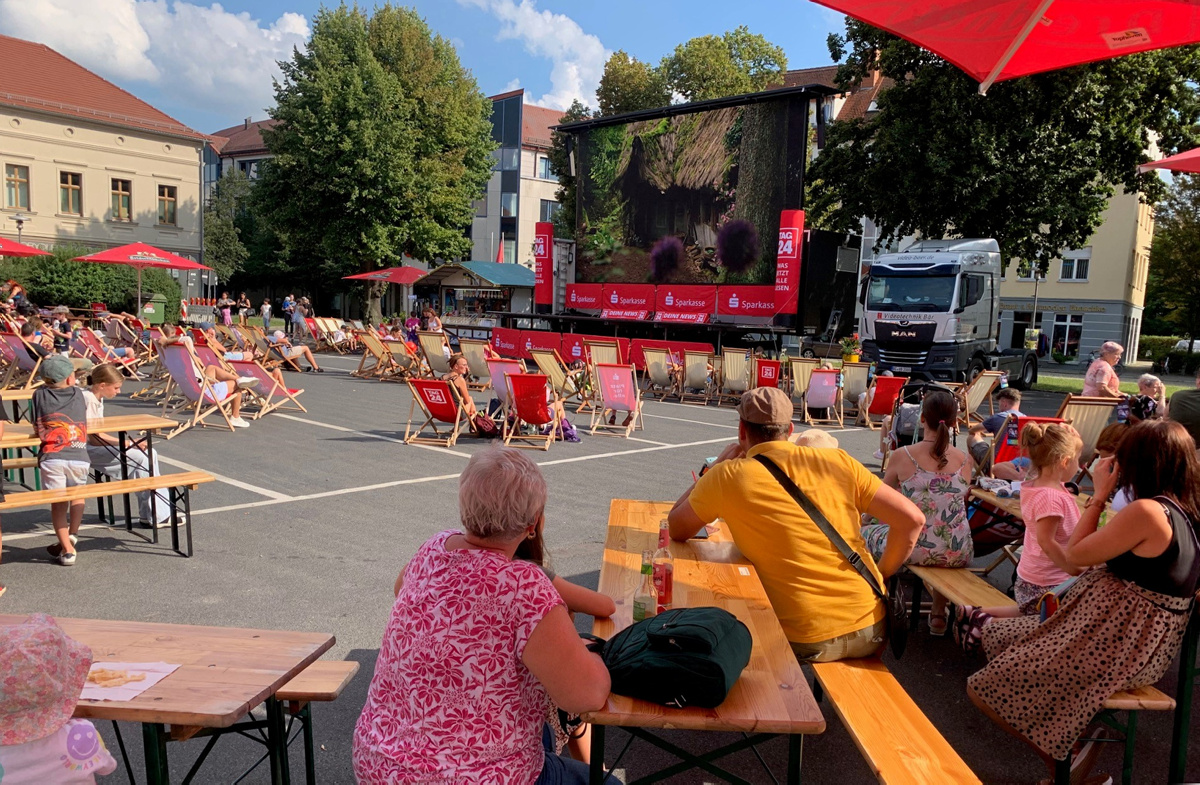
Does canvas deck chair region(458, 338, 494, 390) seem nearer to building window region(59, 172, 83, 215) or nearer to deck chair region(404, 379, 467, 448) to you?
deck chair region(404, 379, 467, 448)

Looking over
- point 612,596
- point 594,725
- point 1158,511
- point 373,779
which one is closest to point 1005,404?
point 1158,511

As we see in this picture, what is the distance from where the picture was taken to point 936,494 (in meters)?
4.15

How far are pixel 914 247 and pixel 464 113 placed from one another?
2391 cm

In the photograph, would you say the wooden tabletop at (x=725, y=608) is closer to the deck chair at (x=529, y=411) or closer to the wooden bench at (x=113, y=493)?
the wooden bench at (x=113, y=493)

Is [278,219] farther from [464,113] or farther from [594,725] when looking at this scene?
[594,725]

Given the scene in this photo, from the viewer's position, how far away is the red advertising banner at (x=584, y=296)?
82.7ft

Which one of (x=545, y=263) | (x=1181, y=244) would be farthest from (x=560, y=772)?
(x=1181, y=244)

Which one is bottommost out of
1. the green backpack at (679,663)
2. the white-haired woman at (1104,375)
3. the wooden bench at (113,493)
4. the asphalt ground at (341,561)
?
the asphalt ground at (341,561)

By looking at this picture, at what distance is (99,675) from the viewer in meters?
2.17

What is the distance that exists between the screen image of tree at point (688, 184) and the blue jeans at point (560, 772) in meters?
19.6

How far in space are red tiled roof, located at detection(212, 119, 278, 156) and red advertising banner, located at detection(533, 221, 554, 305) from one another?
3913cm

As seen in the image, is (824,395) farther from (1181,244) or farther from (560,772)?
(1181,244)

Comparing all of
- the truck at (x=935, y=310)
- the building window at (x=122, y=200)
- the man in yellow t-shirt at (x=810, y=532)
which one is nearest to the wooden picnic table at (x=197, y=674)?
the man in yellow t-shirt at (x=810, y=532)

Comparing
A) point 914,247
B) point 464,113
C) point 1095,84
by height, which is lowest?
point 914,247
